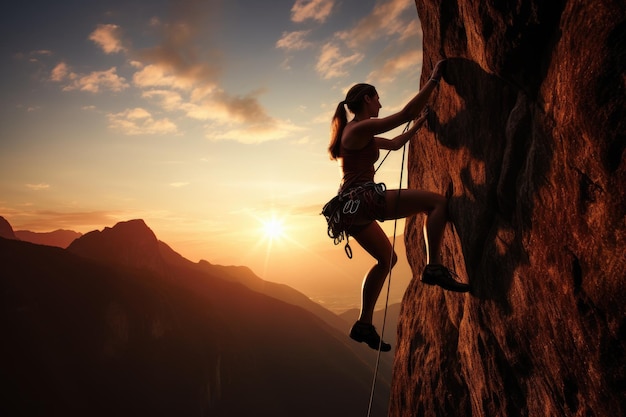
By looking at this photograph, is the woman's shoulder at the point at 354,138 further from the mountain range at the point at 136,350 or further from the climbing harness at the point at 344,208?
the mountain range at the point at 136,350

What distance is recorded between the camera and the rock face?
94.6 inches

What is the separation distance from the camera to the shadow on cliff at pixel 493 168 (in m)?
3.35

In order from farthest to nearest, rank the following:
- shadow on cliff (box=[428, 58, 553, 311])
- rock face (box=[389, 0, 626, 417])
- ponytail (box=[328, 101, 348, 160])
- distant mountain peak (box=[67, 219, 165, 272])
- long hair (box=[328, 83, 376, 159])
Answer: distant mountain peak (box=[67, 219, 165, 272]), ponytail (box=[328, 101, 348, 160]), long hair (box=[328, 83, 376, 159]), shadow on cliff (box=[428, 58, 553, 311]), rock face (box=[389, 0, 626, 417])

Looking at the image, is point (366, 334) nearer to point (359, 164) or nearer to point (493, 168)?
point (359, 164)

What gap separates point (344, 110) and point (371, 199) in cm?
132

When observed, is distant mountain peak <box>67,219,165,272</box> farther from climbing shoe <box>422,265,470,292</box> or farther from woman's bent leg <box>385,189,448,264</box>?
climbing shoe <box>422,265,470,292</box>

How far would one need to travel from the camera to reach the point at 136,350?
6062cm

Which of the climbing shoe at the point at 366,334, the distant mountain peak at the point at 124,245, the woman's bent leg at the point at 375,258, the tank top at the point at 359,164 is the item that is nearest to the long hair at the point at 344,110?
the tank top at the point at 359,164

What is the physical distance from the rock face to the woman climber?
542mm

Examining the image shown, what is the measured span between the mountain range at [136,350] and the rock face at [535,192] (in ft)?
212

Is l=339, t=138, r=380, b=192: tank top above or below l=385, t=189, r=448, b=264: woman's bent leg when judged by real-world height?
above

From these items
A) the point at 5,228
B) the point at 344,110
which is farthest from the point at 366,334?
the point at 5,228

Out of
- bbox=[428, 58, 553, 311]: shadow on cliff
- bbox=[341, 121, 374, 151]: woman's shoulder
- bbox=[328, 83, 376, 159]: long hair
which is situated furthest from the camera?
bbox=[328, 83, 376, 159]: long hair

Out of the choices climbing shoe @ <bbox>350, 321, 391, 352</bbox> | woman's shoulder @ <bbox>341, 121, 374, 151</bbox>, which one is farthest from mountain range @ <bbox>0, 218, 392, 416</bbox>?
woman's shoulder @ <bbox>341, 121, 374, 151</bbox>
